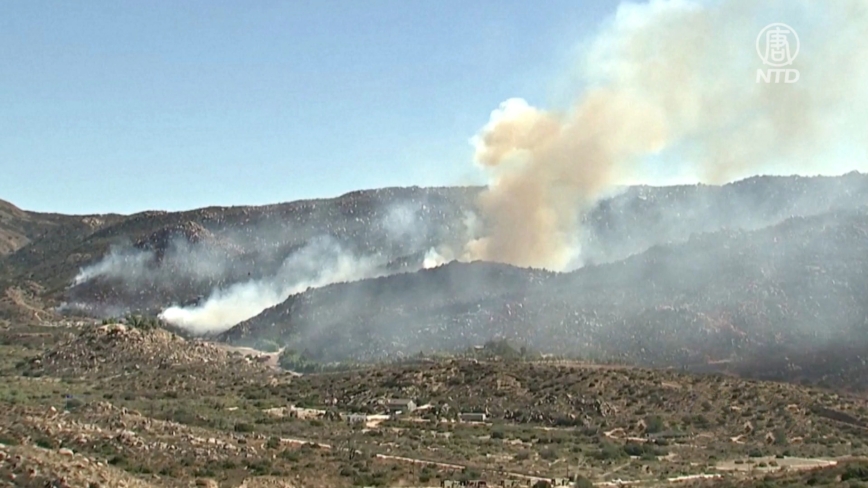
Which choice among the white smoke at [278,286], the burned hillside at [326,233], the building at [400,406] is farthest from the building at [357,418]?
the burned hillside at [326,233]

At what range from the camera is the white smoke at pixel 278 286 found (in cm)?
12294

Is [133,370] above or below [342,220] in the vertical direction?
below

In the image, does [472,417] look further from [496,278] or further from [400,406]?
[496,278]

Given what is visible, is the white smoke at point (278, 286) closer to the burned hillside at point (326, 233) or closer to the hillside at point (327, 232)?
the burned hillside at point (326, 233)

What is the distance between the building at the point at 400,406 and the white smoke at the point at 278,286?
218ft

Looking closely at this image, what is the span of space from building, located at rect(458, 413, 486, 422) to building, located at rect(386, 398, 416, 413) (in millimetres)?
3811

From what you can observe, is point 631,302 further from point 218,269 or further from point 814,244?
point 218,269

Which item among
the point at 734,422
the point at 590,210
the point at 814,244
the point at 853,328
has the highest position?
the point at 590,210

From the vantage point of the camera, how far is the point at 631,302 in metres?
88.8

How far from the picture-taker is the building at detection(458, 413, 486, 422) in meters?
55.3

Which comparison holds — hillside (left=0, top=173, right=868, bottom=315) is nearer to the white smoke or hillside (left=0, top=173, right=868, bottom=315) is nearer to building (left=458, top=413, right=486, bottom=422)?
the white smoke

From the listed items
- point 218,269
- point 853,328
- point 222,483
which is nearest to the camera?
point 222,483

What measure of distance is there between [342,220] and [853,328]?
10933 centimetres

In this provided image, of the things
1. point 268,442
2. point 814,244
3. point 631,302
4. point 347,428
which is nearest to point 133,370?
point 347,428
